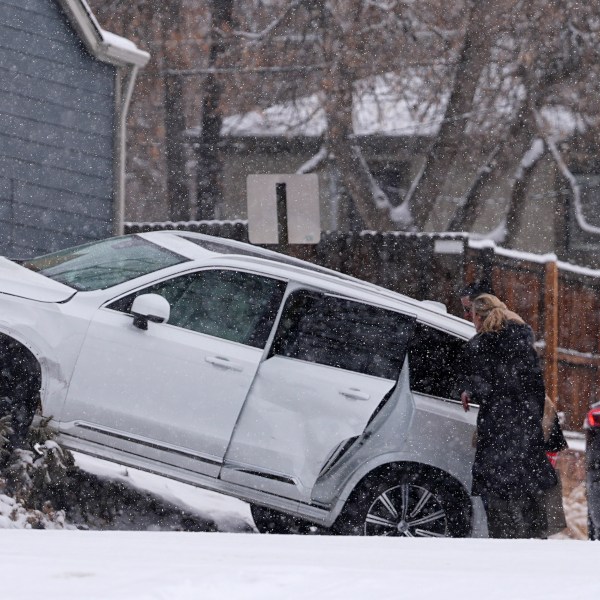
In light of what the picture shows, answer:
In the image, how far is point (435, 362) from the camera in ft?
25.3

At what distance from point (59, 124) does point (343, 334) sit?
550 centimetres

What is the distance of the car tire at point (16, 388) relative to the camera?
7.12 meters

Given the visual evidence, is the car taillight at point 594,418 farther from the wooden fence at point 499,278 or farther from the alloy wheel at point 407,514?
the wooden fence at point 499,278

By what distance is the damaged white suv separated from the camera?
720 centimetres

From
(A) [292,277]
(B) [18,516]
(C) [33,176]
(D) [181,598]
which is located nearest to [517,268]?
(C) [33,176]

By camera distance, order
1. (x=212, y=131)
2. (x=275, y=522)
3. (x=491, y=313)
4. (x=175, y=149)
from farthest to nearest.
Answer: (x=175, y=149), (x=212, y=131), (x=275, y=522), (x=491, y=313)

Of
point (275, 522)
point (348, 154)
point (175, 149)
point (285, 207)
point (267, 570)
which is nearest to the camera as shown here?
point (267, 570)

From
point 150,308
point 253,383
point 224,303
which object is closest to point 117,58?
point 224,303

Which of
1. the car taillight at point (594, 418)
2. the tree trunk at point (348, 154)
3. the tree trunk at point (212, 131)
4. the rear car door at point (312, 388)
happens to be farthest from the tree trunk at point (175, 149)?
the car taillight at point (594, 418)

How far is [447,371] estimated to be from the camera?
773cm

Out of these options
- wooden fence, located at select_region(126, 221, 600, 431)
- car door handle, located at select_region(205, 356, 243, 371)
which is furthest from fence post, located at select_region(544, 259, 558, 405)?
car door handle, located at select_region(205, 356, 243, 371)

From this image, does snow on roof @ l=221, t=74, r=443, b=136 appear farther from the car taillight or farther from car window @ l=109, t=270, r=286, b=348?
the car taillight

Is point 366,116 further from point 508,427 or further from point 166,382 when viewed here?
point 166,382

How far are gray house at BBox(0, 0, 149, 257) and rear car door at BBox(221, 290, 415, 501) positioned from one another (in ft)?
15.6
